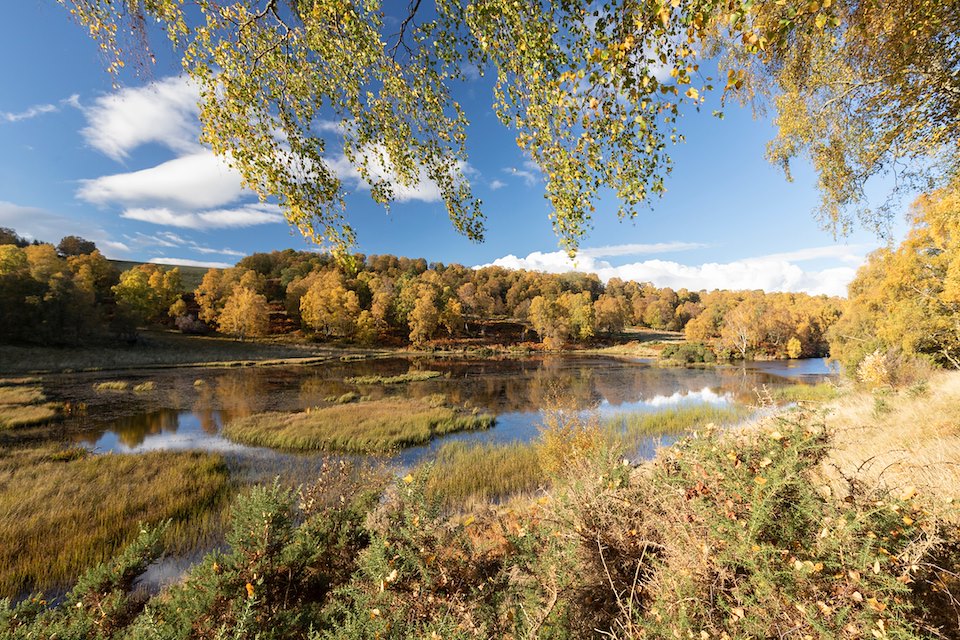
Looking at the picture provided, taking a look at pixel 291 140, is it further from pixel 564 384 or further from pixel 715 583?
pixel 564 384

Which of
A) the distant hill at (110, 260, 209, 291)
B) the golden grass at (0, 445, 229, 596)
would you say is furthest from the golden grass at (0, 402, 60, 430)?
the distant hill at (110, 260, 209, 291)

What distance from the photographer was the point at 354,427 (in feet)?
53.0

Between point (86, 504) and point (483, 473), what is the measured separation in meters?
9.84

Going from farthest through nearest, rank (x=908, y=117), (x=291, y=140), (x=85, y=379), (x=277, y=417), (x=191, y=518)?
(x=85, y=379)
(x=277, y=417)
(x=191, y=518)
(x=908, y=117)
(x=291, y=140)

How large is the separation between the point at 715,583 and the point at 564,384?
2919cm

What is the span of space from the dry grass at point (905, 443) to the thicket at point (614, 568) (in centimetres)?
40

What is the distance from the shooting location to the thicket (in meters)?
2.06

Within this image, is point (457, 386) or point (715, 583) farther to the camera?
point (457, 386)

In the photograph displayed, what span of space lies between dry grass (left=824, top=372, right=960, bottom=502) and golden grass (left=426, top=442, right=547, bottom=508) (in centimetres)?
664

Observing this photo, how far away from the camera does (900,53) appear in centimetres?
524

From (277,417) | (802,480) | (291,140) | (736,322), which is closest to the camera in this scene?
(802,480)

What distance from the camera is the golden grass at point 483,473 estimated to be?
995 centimetres

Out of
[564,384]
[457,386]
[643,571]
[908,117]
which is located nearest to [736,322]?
[564,384]

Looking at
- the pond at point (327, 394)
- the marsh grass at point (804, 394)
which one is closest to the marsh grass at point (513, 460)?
the pond at point (327, 394)
